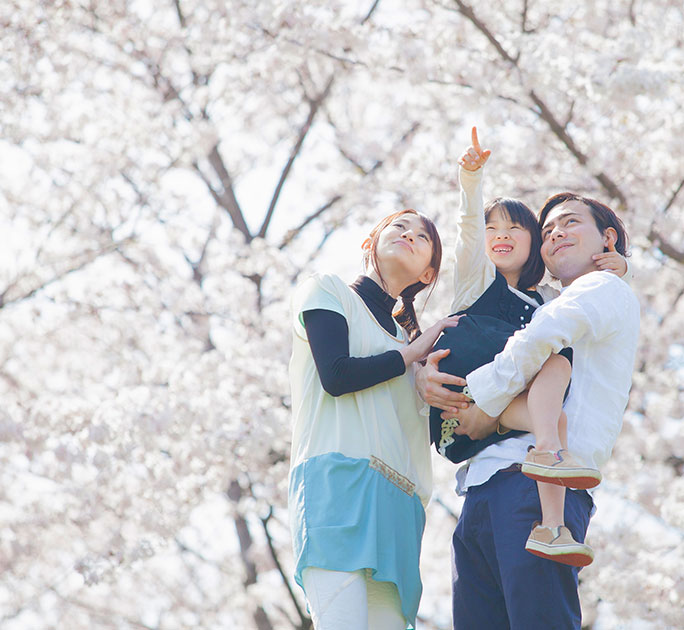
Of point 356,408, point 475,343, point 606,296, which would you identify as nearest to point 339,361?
point 356,408

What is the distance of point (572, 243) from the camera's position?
2623 mm

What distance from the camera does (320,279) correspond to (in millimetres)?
2613

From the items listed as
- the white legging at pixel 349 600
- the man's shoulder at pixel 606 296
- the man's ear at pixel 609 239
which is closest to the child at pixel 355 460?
the white legging at pixel 349 600

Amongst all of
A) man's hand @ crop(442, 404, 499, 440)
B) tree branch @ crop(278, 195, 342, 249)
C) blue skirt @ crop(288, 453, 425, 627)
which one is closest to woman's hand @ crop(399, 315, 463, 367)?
man's hand @ crop(442, 404, 499, 440)

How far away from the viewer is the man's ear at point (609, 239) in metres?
2.66

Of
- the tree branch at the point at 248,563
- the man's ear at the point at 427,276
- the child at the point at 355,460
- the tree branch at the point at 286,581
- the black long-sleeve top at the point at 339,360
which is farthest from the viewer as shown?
the tree branch at the point at 248,563

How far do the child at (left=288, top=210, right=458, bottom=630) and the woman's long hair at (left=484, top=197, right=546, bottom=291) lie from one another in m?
0.33

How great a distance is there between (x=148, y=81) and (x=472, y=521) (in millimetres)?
7542

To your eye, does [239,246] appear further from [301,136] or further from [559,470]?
[559,470]

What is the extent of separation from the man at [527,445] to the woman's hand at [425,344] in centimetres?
6

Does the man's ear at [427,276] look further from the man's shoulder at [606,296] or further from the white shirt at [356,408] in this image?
the man's shoulder at [606,296]

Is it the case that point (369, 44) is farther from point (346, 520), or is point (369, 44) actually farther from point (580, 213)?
point (346, 520)

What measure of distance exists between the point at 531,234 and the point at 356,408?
2.64 ft

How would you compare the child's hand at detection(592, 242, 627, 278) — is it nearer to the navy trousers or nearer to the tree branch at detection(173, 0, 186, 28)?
the navy trousers
